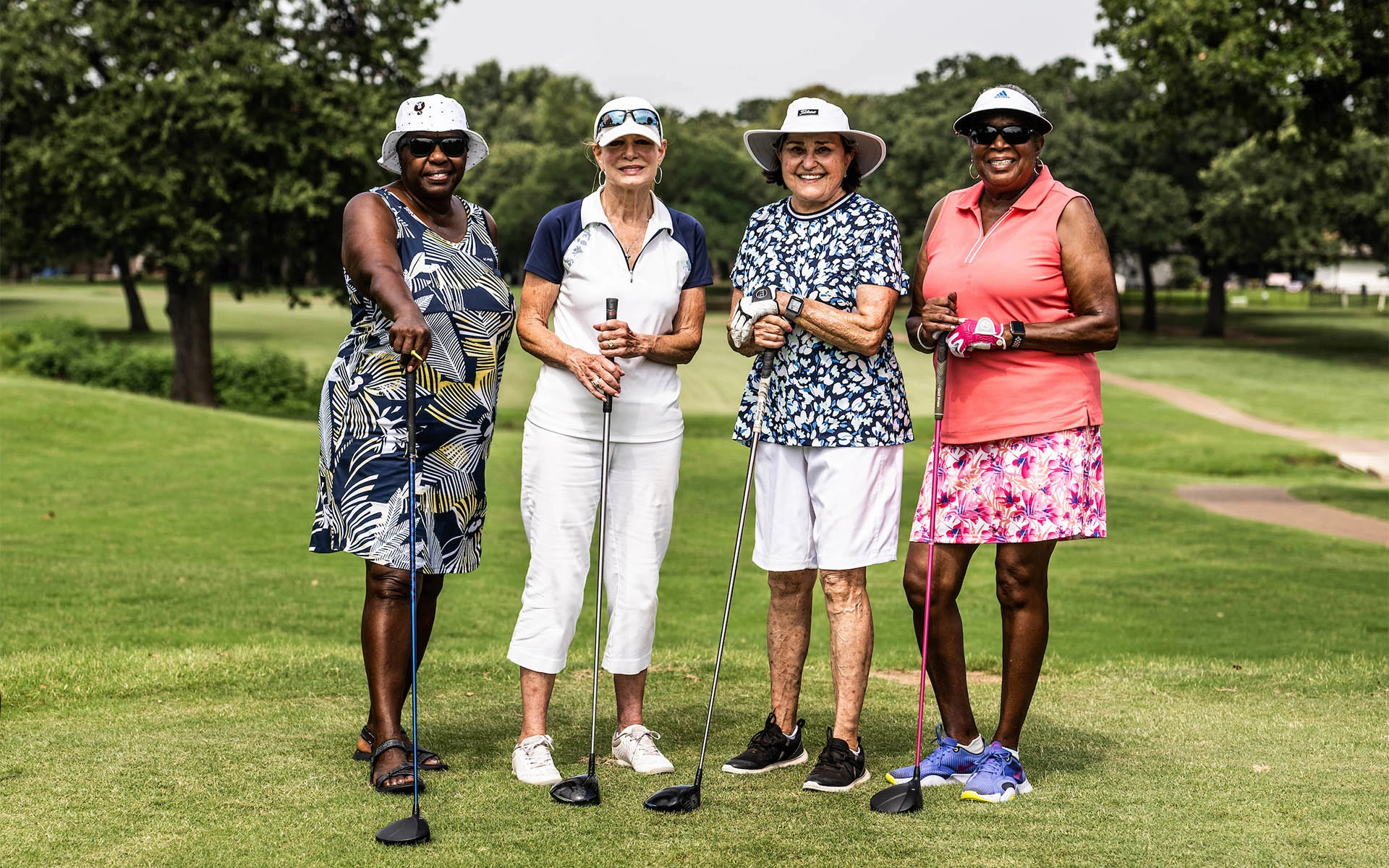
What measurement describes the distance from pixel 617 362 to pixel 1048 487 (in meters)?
1.53

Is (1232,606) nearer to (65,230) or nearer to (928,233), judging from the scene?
(928,233)

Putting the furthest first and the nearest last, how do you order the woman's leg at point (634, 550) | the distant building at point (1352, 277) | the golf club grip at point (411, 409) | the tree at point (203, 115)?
1. the distant building at point (1352, 277)
2. the tree at point (203, 115)
3. the woman's leg at point (634, 550)
4. the golf club grip at point (411, 409)

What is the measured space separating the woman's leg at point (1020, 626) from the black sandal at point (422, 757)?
1.91m

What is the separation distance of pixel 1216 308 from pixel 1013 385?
5387 cm

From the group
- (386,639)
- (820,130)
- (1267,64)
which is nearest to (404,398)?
(386,639)

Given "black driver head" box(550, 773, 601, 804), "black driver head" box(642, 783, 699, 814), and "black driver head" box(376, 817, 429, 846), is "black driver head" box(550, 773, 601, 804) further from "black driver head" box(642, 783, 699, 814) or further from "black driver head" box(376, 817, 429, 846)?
"black driver head" box(376, 817, 429, 846)

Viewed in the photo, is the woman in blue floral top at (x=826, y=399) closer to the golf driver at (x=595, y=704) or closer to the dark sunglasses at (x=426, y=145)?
the golf driver at (x=595, y=704)

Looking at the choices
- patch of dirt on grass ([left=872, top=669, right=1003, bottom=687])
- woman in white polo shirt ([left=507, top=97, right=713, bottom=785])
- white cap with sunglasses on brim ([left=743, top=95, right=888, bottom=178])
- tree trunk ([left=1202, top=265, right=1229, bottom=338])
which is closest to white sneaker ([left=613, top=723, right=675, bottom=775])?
woman in white polo shirt ([left=507, top=97, right=713, bottom=785])

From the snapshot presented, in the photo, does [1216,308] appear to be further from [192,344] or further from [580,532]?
[580,532]

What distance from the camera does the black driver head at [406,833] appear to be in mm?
4055

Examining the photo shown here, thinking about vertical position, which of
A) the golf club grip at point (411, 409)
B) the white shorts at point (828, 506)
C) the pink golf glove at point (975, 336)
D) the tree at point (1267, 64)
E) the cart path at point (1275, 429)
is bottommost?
the cart path at point (1275, 429)

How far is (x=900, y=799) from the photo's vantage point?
14.9 ft

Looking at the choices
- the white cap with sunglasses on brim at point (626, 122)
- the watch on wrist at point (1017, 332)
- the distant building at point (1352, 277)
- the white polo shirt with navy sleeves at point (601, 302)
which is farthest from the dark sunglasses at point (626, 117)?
the distant building at point (1352, 277)

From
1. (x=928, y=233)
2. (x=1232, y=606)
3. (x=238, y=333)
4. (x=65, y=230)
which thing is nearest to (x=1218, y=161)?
(x=238, y=333)
